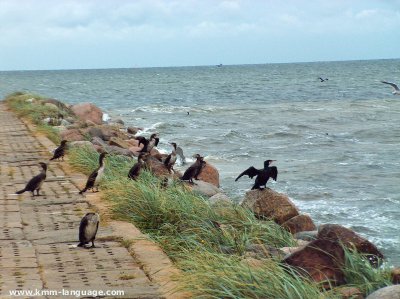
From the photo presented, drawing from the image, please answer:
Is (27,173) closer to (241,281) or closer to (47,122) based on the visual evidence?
(241,281)

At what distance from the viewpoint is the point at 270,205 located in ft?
36.2

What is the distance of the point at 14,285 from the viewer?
5.71 m

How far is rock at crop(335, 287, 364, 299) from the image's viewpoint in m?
5.31

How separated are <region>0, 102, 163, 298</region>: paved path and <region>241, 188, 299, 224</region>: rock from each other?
2.58 m

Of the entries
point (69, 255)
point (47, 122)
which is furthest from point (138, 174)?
point (47, 122)

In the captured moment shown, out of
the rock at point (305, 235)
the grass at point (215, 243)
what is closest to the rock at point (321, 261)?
the grass at point (215, 243)

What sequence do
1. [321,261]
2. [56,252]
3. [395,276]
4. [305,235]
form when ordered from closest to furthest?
[395,276] → [321,261] → [56,252] → [305,235]

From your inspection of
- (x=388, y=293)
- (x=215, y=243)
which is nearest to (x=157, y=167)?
(x=215, y=243)

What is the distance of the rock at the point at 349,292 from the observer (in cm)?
531

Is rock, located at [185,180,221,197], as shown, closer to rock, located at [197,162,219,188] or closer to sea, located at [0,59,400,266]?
sea, located at [0,59,400,266]

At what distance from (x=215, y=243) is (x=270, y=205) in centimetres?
412

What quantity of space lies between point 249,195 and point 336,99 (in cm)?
4533

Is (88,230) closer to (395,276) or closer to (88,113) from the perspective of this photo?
(395,276)

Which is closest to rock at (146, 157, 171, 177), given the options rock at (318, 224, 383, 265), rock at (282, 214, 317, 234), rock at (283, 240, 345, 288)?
rock at (282, 214, 317, 234)
